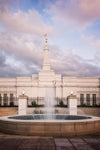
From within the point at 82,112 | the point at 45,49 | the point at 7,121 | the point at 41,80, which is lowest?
the point at 82,112

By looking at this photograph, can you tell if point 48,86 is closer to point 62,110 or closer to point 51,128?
point 62,110

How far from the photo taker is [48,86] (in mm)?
45031

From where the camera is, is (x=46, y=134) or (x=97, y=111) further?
(x=97, y=111)

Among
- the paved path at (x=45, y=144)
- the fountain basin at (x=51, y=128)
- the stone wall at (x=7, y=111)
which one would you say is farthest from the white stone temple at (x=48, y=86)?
the paved path at (x=45, y=144)

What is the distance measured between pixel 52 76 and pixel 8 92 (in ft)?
39.5

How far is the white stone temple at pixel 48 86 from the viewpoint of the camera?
4491 cm

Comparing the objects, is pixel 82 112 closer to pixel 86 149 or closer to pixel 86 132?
pixel 86 132

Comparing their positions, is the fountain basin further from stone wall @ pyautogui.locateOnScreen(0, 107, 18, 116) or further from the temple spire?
the temple spire

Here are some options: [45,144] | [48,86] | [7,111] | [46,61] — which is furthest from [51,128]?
[46,61]

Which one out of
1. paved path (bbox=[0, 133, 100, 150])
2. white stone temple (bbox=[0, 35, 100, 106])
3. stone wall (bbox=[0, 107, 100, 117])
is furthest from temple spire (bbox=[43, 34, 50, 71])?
paved path (bbox=[0, 133, 100, 150])

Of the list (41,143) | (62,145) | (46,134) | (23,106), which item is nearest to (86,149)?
(62,145)

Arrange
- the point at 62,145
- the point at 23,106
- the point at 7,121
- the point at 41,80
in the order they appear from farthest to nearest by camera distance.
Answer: the point at 41,80, the point at 23,106, the point at 7,121, the point at 62,145

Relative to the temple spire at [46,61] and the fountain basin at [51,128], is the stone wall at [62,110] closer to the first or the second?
the fountain basin at [51,128]

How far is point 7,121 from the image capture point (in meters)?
10.6
